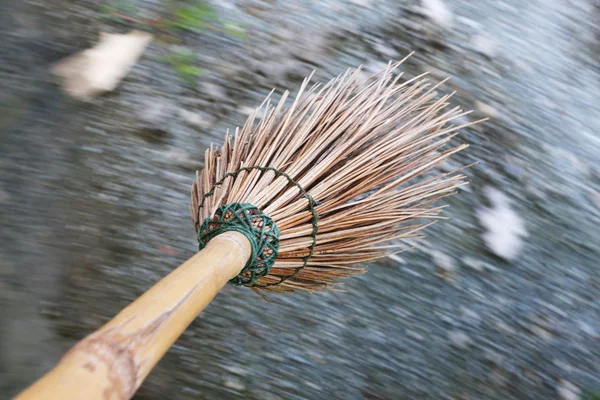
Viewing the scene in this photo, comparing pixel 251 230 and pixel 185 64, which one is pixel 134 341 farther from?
pixel 185 64

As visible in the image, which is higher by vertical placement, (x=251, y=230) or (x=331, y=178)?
(x=331, y=178)

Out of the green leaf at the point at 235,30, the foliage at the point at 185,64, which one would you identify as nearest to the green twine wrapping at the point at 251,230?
the foliage at the point at 185,64

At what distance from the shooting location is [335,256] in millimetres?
1007

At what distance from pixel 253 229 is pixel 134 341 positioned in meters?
0.31

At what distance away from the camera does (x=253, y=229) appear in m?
0.87

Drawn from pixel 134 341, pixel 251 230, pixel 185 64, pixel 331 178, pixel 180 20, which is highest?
pixel 180 20

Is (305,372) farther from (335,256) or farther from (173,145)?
(173,145)

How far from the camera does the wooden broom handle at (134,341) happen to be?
1.72 ft

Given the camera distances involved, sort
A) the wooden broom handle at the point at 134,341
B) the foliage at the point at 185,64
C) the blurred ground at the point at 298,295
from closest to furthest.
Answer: the wooden broom handle at the point at 134,341
the blurred ground at the point at 298,295
the foliage at the point at 185,64

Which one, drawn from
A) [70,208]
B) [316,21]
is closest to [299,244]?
[70,208]

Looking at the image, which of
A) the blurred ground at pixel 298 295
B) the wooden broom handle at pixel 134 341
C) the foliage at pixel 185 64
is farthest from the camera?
the foliage at pixel 185 64

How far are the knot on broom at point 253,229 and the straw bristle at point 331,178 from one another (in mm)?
16

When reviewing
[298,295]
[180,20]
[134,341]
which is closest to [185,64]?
[180,20]

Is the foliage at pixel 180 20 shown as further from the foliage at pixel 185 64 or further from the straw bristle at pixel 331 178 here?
the straw bristle at pixel 331 178
